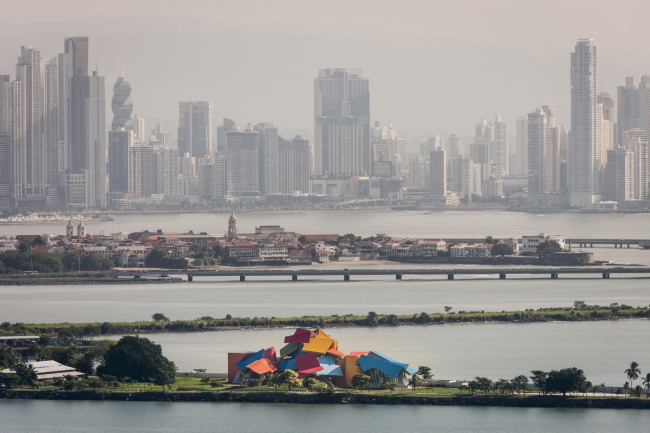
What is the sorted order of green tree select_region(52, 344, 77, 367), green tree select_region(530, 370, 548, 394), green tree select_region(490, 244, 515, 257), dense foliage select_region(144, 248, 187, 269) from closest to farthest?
1. green tree select_region(530, 370, 548, 394)
2. green tree select_region(52, 344, 77, 367)
3. dense foliage select_region(144, 248, 187, 269)
4. green tree select_region(490, 244, 515, 257)

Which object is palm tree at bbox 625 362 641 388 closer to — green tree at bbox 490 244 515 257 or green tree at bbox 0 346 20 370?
green tree at bbox 0 346 20 370

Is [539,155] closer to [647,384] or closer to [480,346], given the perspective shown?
[480,346]

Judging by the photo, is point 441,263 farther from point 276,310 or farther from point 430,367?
point 430,367

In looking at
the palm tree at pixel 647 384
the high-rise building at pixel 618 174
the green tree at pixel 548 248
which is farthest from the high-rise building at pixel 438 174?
the palm tree at pixel 647 384

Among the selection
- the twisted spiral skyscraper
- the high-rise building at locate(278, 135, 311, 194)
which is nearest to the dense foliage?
the twisted spiral skyscraper

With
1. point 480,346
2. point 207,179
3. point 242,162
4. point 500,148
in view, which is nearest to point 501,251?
point 480,346

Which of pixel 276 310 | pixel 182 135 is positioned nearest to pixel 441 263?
pixel 276 310

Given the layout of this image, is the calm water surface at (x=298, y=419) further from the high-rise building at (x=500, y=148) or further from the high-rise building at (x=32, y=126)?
the high-rise building at (x=500, y=148)
